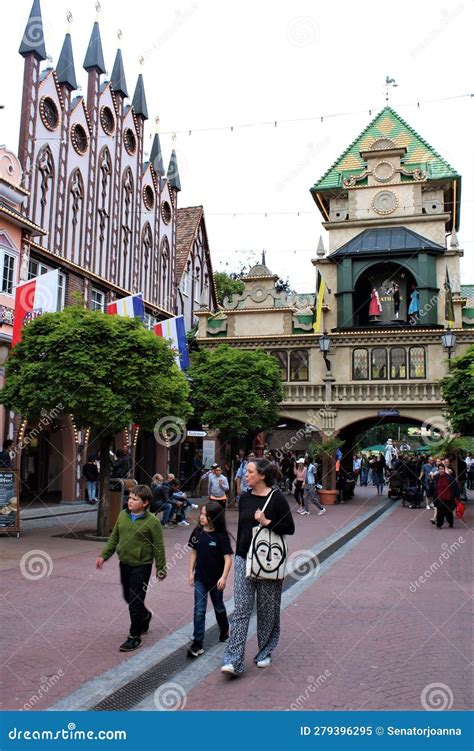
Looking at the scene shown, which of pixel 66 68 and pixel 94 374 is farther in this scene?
pixel 66 68

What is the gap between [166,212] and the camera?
34.5 metres

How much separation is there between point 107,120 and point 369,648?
26.1 m

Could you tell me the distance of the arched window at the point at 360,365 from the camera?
32.4m

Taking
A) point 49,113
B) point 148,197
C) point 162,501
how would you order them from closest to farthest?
point 162,501 → point 49,113 → point 148,197

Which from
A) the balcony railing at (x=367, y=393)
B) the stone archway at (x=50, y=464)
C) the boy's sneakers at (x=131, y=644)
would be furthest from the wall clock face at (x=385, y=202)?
the boy's sneakers at (x=131, y=644)

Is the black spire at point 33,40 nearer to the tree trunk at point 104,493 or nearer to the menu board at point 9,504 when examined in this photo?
the tree trunk at point 104,493

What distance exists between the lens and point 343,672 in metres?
6.07

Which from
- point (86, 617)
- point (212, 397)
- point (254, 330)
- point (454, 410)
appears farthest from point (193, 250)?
point (86, 617)

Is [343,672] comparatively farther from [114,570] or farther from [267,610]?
[114,570]

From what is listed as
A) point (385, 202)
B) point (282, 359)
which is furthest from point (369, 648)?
point (385, 202)

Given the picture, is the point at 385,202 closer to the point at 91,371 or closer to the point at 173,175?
the point at 173,175

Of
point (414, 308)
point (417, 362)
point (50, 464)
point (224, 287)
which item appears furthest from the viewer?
point (224, 287)

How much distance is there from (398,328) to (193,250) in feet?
42.5

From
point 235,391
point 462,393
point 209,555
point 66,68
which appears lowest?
point 209,555
